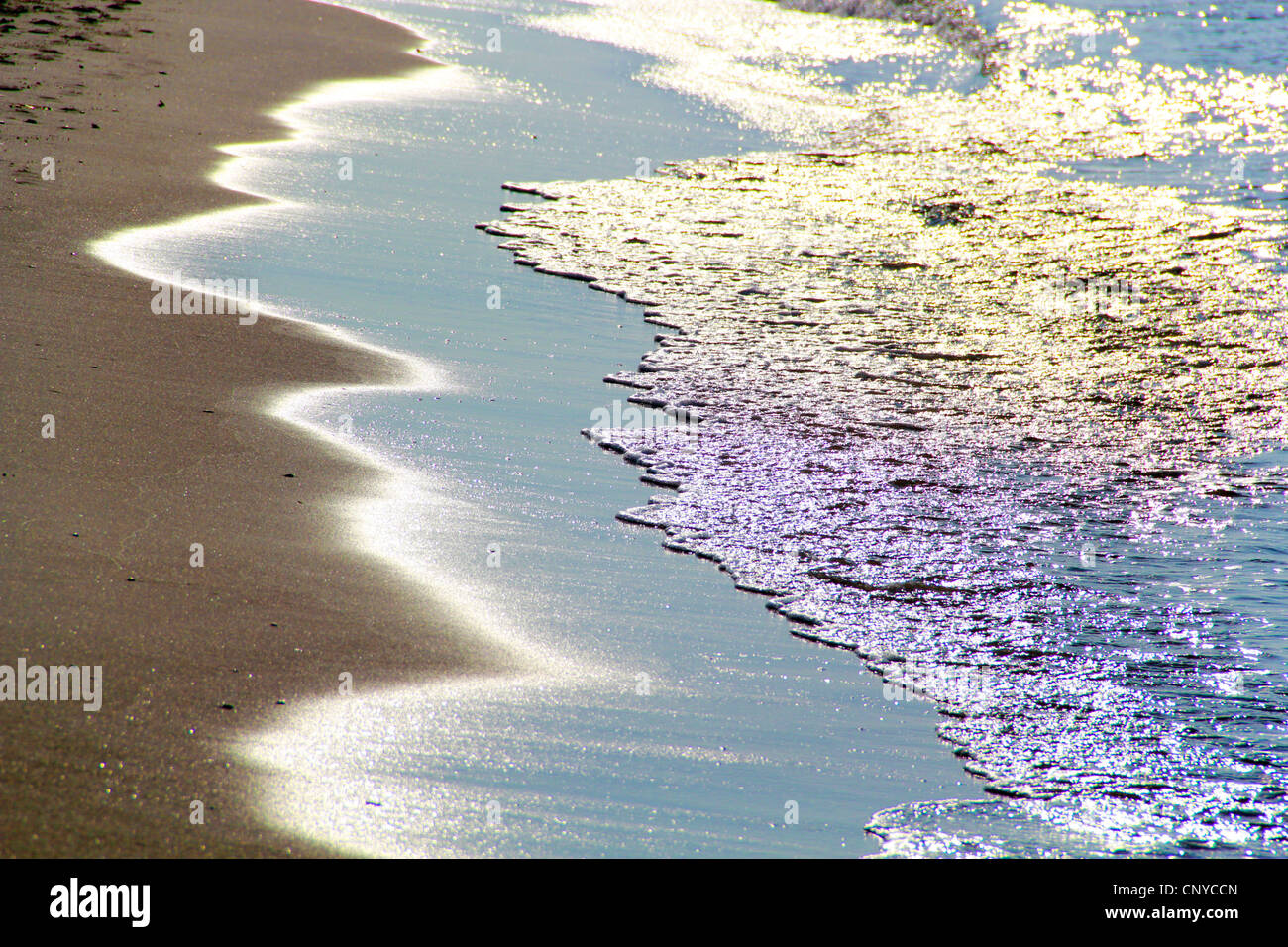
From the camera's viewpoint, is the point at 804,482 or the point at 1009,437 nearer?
the point at 804,482

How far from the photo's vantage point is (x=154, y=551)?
4520mm

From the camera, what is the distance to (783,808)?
3676 mm

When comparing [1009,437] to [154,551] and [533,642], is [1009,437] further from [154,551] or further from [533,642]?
[154,551]

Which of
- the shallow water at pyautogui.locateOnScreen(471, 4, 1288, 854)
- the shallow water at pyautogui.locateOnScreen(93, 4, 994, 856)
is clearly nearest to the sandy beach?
the shallow water at pyautogui.locateOnScreen(93, 4, 994, 856)

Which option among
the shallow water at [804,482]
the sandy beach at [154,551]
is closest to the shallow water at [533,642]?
the shallow water at [804,482]

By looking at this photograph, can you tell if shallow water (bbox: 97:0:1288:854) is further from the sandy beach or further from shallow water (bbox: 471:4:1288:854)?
the sandy beach

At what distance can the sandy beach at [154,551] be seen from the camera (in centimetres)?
337

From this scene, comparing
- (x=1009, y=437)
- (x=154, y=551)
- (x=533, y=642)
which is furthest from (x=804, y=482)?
A: (x=154, y=551)

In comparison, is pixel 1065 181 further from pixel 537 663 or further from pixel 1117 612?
pixel 537 663

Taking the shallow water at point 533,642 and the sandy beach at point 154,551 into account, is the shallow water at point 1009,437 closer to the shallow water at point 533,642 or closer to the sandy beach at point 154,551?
the shallow water at point 533,642

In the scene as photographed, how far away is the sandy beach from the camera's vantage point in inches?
133
